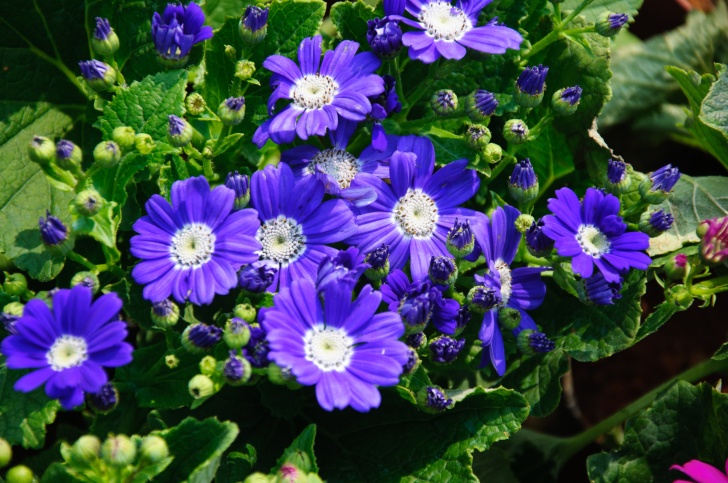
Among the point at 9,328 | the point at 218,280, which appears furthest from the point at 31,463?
the point at 218,280

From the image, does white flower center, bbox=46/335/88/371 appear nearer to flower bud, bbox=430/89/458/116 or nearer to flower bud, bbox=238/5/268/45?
flower bud, bbox=238/5/268/45

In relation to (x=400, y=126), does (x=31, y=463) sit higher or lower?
lower

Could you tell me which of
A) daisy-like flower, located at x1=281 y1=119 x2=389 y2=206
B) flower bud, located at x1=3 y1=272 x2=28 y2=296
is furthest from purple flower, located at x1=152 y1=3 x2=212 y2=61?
flower bud, located at x1=3 y1=272 x2=28 y2=296

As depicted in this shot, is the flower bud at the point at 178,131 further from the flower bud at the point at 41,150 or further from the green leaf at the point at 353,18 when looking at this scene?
the green leaf at the point at 353,18

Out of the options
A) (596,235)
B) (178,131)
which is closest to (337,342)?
(178,131)

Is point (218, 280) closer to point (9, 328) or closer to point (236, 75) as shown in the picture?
point (9, 328)

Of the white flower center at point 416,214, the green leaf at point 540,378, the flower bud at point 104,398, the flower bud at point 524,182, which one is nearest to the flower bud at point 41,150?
the flower bud at point 104,398
